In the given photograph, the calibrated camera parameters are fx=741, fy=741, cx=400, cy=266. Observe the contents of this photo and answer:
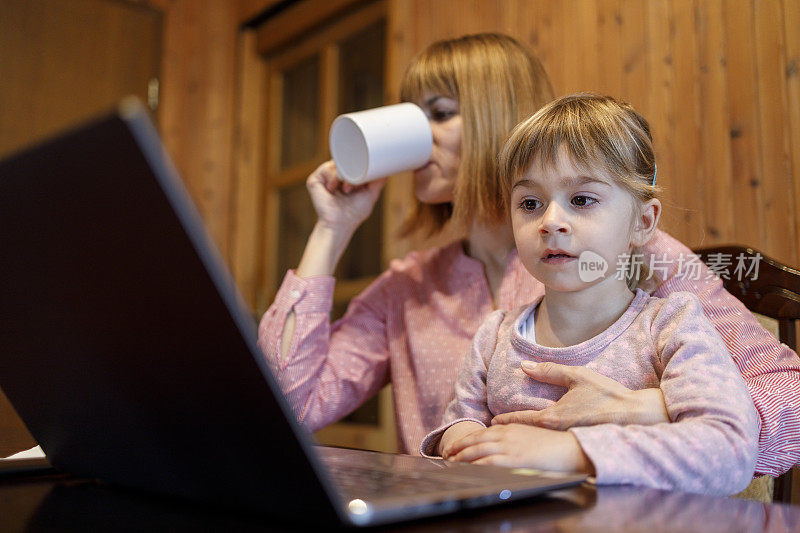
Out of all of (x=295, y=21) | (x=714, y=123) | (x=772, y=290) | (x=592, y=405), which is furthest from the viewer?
(x=295, y=21)

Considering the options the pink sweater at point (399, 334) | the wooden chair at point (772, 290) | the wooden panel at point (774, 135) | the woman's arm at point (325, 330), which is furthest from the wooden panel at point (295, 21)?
the wooden chair at point (772, 290)

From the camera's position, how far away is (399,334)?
52.2 inches

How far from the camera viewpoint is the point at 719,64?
171cm

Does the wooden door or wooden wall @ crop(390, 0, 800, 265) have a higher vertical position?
the wooden door

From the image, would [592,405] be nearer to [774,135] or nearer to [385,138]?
[385,138]

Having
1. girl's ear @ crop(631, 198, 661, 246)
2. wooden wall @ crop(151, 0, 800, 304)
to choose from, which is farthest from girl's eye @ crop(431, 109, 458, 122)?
girl's ear @ crop(631, 198, 661, 246)

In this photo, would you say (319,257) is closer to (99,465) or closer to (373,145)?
(373,145)

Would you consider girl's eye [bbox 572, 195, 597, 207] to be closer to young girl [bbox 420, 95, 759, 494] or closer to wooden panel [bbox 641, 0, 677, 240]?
young girl [bbox 420, 95, 759, 494]

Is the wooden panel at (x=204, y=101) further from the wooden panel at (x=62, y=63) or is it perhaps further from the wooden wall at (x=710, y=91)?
the wooden wall at (x=710, y=91)

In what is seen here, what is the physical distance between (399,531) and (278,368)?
893 mm

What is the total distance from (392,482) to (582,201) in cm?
48

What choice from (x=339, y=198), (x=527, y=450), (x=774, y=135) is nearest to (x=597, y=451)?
(x=527, y=450)

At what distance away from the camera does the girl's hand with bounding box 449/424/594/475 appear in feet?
1.90

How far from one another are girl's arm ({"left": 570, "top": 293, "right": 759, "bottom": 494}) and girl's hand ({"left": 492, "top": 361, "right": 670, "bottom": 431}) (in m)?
0.02
